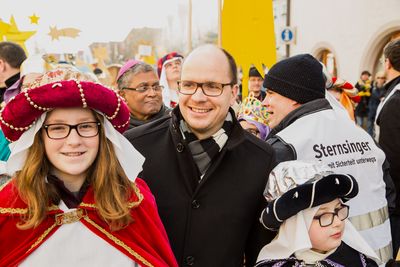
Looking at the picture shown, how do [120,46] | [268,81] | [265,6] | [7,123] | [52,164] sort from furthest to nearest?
[120,46], [265,6], [268,81], [52,164], [7,123]

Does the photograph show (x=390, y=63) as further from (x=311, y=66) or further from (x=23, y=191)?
(x=23, y=191)

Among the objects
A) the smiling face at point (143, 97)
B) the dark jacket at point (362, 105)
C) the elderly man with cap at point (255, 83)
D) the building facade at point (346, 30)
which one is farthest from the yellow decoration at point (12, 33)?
the building facade at point (346, 30)

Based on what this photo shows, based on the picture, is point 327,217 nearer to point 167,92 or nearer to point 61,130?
point 61,130

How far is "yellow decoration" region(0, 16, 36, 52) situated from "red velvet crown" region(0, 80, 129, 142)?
6437 mm

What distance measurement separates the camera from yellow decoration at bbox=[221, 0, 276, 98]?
16.7ft

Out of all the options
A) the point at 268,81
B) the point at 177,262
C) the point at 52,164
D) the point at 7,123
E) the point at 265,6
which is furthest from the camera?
the point at 265,6

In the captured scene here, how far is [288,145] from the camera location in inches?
119

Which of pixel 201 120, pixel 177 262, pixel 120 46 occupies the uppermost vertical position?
pixel 201 120

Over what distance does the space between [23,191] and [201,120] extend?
103cm

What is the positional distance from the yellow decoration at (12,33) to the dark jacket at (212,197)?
6.23 meters

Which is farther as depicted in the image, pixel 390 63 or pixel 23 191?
pixel 390 63

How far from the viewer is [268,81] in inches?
140

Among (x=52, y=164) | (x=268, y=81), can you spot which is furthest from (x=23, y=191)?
(x=268, y=81)

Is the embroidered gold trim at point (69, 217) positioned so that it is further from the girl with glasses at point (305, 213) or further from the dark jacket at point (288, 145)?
the dark jacket at point (288, 145)
